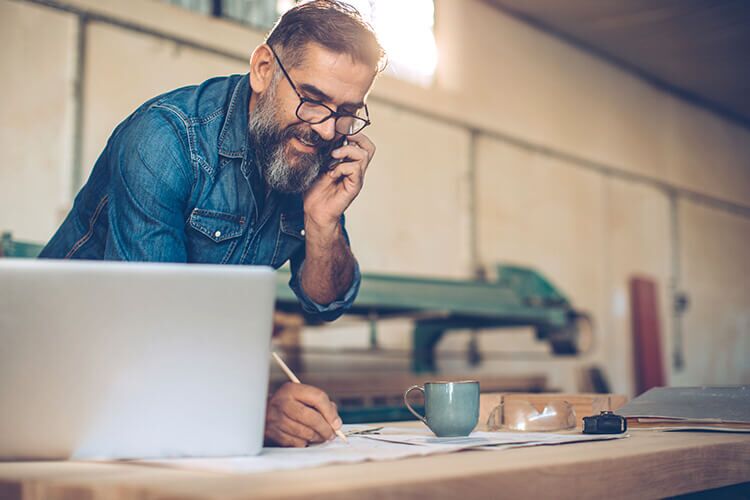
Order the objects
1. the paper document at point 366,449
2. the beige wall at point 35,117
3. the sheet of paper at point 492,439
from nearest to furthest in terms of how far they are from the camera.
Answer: the paper document at point 366,449, the sheet of paper at point 492,439, the beige wall at point 35,117

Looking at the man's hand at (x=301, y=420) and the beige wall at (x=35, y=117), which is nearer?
the man's hand at (x=301, y=420)

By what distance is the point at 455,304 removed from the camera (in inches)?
174

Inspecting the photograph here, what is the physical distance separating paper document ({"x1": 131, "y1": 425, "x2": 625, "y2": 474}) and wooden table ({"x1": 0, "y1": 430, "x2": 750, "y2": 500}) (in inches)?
1.1

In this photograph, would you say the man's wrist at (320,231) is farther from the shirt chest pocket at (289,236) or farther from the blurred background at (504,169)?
the blurred background at (504,169)

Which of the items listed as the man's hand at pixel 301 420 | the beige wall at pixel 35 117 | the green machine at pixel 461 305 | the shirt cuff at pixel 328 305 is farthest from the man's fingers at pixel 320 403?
the beige wall at pixel 35 117

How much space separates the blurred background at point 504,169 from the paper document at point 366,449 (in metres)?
2.13

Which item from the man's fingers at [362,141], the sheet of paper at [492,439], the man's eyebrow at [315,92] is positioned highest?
the man's eyebrow at [315,92]

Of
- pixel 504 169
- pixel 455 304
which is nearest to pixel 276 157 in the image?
pixel 455 304

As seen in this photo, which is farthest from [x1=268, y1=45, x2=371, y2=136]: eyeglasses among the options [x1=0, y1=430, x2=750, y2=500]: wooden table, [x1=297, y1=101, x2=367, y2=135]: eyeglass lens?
[x1=0, y1=430, x2=750, y2=500]: wooden table

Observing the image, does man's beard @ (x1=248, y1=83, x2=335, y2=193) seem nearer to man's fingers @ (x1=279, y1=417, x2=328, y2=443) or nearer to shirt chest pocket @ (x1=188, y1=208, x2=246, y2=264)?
shirt chest pocket @ (x1=188, y1=208, x2=246, y2=264)

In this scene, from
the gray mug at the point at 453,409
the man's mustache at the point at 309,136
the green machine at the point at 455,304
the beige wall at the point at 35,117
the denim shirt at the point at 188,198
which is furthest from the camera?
the green machine at the point at 455,304

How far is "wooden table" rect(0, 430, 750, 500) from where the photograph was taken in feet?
2.21

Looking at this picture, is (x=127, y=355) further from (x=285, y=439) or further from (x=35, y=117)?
(x=35, y=117)

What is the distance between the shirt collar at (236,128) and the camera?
1729 mm
